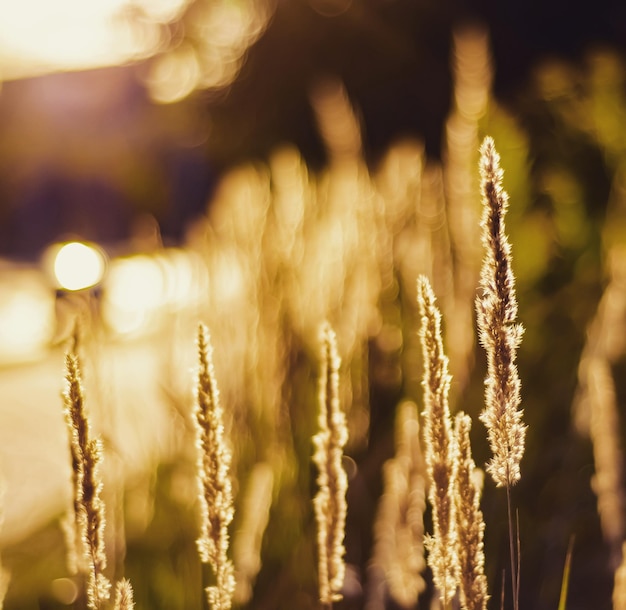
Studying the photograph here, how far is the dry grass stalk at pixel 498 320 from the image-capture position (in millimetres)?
798

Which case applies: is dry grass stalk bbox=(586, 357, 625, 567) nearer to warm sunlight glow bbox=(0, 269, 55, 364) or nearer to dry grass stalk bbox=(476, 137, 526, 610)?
dry grass stalk bbox=(476, 137, 526, 610)

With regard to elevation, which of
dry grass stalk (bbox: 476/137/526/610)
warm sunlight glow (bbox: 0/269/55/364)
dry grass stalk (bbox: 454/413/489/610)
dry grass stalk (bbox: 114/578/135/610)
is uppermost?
warm sunlight glow (bbox: 0/269/55/364)

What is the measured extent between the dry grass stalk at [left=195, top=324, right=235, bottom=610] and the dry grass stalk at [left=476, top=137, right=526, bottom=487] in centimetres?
28

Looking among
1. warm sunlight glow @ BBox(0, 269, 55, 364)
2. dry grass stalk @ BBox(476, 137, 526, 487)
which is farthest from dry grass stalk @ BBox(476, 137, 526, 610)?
warm sunlight glow @ BBox(0, 269, 55, 364)

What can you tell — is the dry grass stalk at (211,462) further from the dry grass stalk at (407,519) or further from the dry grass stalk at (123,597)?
the dry grass stalk at (407,519)

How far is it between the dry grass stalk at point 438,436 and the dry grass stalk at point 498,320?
5cm

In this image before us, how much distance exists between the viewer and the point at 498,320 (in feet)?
2.67

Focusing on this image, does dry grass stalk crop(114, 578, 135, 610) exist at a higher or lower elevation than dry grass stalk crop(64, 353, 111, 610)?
lower

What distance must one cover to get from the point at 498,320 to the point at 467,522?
0.74ft

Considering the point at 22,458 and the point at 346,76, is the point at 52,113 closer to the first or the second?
the point at 346,76

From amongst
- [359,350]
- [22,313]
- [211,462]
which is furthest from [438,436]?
[22,313]

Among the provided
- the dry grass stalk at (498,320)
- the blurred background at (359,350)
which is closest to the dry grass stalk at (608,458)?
the blurred background at (359,350)

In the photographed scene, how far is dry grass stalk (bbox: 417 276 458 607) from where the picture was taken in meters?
0.83

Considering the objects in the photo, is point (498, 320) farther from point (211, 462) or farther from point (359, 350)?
point (359, 350)
